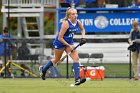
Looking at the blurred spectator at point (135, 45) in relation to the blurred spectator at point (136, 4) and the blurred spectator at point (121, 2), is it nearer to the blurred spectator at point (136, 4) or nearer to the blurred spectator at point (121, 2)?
the blurred spectator at point (136, 4)

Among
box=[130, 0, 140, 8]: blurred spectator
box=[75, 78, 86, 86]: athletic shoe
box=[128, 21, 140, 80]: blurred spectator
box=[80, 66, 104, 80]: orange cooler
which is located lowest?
box=[80, 66, 104, 80]: orange cooler

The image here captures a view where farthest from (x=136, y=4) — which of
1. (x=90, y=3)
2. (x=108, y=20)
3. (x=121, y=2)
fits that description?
(x=90, y=3)

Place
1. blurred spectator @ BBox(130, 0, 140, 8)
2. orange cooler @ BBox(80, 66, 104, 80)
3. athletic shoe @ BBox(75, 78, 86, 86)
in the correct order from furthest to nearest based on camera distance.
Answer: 1. blurred spectator @ BBox(130, 0, 140, 8)
2. orange cooler @ BBox(80, 66, 104, 80)
3. athletic shoe @ BBox(75, 78, 86, 86)

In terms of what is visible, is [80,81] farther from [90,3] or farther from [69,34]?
[90,3]

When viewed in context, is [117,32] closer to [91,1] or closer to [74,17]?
[91,1]

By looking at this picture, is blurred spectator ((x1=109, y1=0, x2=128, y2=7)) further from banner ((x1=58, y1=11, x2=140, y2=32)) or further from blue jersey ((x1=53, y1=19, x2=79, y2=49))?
blue jersey ((x1=53, y1=19, x2=79, y2=49))

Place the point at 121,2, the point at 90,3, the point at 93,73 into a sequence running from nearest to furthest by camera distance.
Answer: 1. the point at 93,73
2. the point at 121,2
3. the point at 90,3

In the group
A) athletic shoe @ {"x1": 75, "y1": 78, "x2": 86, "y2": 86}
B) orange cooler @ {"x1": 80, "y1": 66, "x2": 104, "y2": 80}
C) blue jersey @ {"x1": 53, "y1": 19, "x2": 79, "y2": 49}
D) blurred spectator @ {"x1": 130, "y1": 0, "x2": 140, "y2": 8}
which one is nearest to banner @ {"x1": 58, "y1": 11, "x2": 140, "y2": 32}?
blurred spectator @ {"x1": 130, "y1": 0, "x2": 140, "y2": 8}

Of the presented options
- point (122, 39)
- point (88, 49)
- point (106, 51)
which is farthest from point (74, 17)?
point (122, 39)

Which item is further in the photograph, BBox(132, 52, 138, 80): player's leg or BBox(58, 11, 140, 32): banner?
BBox(58, 11, 140, 32): banner

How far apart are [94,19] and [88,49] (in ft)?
7.03

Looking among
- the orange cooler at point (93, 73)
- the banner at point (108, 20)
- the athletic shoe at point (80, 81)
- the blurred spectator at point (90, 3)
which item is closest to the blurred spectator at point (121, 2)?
the banner at point (108, 20)

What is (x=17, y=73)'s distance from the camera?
82.5 ft

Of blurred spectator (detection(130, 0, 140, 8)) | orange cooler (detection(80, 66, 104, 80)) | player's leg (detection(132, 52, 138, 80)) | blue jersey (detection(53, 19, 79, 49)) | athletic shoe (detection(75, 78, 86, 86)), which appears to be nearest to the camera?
athletic shoe (detection(75, 78, 86, 86))
